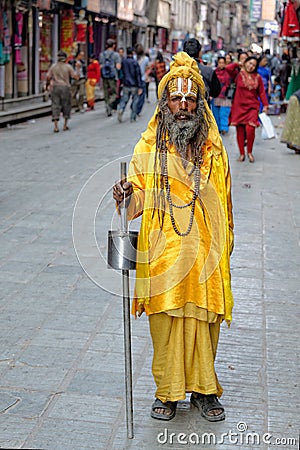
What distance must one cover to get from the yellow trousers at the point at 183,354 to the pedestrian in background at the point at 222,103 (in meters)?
11.8

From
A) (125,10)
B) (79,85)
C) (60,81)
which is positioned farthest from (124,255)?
(125,10)

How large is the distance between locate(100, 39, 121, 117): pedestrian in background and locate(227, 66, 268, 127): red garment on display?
331 inches

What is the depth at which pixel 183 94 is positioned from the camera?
4.04 metres

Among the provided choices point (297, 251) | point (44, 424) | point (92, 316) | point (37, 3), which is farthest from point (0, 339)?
point (37, 3)

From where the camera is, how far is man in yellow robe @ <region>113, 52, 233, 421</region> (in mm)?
3998

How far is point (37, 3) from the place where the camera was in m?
24.1

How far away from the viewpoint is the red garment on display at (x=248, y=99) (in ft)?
42.1

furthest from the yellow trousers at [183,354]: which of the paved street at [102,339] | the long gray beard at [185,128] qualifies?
the long gray beard at [185,128]

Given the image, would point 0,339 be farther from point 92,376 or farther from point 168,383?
point 168,383

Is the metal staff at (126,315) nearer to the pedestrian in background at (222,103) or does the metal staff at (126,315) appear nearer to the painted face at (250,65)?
the painted face at (250,65)

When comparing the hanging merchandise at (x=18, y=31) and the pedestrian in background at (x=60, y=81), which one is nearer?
the pedestrian in background at (x=60, y=81)

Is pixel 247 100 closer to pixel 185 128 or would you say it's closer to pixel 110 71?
pixel 110 71

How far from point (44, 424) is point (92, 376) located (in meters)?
0.66

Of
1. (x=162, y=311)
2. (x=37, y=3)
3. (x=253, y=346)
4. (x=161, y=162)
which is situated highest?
(x=37, y=3)
